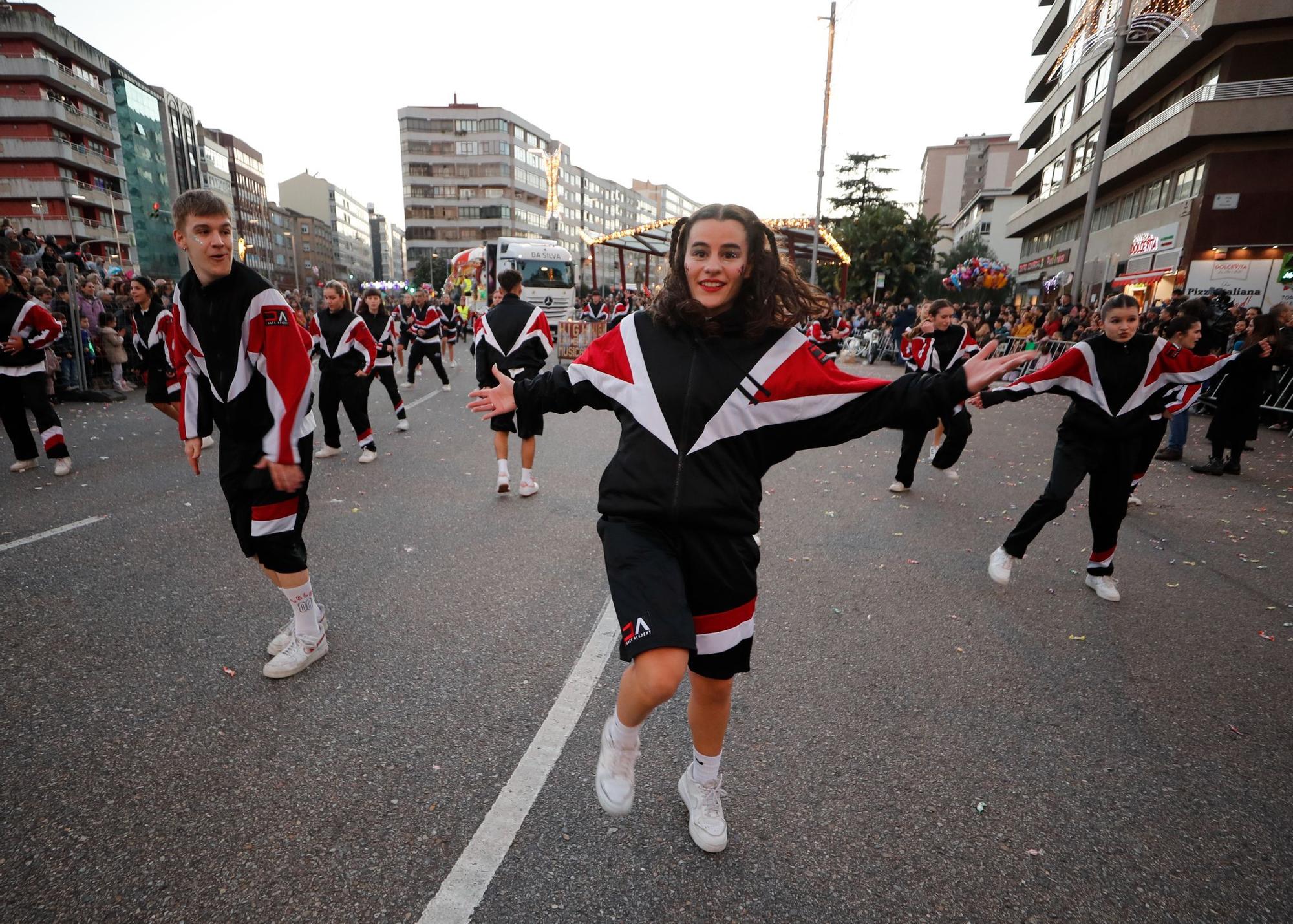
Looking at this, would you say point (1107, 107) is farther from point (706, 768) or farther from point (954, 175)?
point (954, 175)

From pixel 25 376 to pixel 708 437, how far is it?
302 inches

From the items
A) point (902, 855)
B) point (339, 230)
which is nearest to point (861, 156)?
point (902, 855)

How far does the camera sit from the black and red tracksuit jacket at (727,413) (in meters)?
2.02

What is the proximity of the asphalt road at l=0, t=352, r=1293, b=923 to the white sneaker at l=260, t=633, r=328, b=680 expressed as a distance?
52mm

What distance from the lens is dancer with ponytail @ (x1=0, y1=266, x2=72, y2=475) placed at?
6.31m

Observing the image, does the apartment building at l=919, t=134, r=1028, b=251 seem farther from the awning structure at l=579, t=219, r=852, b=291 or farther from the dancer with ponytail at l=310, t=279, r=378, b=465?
the dancer with ponytail at l=310, t=279, r=378, b=465

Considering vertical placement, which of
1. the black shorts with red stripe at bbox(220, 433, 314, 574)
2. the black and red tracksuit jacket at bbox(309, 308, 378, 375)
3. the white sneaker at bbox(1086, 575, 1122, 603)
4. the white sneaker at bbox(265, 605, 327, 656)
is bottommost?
the white sneaker at bbox(1086, 575, 1122, 603)

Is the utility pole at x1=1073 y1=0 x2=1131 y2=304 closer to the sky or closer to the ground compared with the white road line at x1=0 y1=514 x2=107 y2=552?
closer to the sky

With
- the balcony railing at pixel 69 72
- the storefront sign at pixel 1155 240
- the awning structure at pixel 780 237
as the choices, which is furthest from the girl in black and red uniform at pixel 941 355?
the balcony railing at pixel 69 72

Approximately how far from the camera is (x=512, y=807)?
7.80 feet

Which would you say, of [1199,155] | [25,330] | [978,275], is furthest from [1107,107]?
[25,330]

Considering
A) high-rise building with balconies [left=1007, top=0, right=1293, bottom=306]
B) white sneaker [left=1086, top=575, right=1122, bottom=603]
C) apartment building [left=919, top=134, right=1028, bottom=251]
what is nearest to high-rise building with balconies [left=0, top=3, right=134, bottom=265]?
white sneaker [left=1086, top=575, right=1122, bottom=603]

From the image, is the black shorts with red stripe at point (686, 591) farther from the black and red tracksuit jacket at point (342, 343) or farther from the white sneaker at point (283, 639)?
the black and red tracksuit jacket at point (342, 343)

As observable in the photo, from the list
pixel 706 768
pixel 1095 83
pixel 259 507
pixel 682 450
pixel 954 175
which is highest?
pixel 954 175
